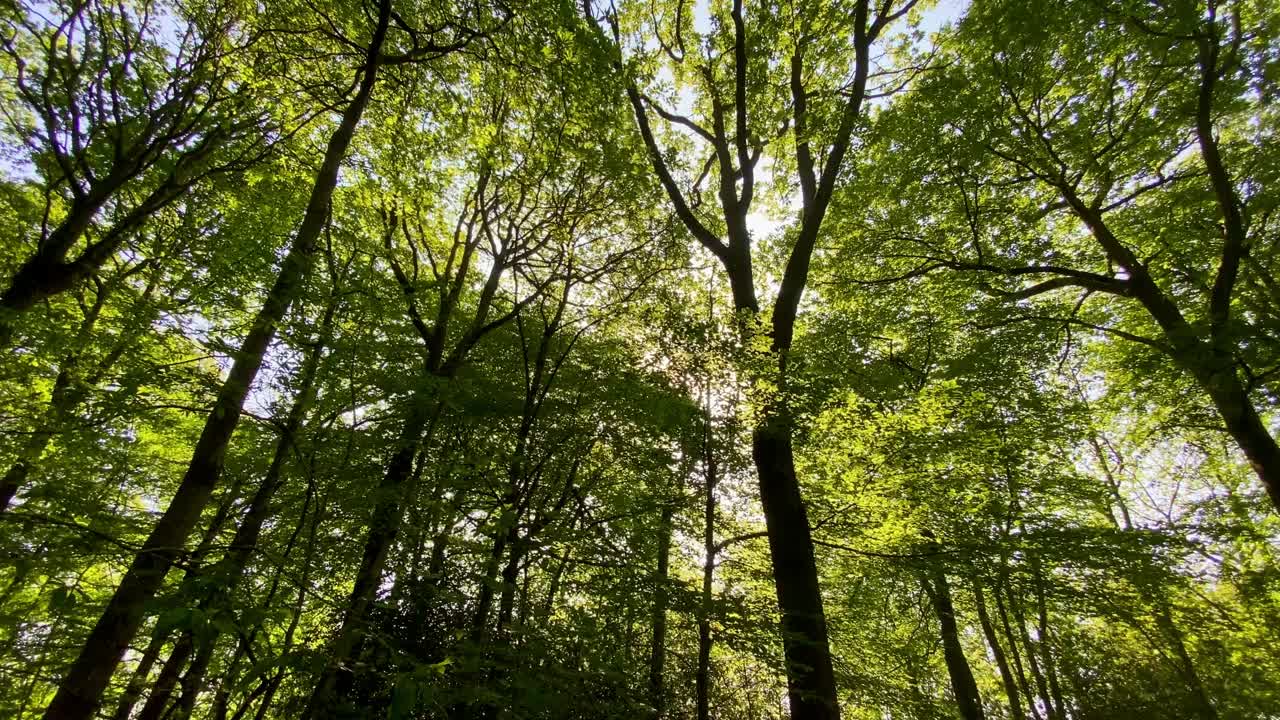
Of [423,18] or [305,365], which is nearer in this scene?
[305,365]

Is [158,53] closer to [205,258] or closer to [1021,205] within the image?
[205,258]

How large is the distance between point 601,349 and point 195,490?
163 inches

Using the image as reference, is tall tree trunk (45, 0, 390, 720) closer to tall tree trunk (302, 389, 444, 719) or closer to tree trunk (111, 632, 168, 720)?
tree trunk (111, 632, 168, 720)

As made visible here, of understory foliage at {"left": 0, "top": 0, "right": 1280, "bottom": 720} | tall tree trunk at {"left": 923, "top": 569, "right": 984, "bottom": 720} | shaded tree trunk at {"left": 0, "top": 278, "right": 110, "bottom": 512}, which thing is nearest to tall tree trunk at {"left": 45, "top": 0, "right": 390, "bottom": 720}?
understory foliage at {"left": 0, "top": 0, "right": 1280, "bottom": 720}

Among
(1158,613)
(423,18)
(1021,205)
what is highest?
(1021,205)

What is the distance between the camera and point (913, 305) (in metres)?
9.51

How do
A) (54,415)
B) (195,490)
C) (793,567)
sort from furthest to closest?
(793,567)
(54,415)
(195,490)

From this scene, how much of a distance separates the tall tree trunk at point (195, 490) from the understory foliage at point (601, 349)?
29mm

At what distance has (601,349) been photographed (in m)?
6.33

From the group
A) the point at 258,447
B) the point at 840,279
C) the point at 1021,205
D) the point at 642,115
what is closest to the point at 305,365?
the point at 258,447

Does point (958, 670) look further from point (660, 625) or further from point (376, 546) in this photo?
point (376, 546)

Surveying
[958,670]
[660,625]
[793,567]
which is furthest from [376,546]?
[958,670]

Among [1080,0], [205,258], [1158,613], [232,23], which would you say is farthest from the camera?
[205,258]

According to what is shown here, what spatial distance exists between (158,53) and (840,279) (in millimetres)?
10221
